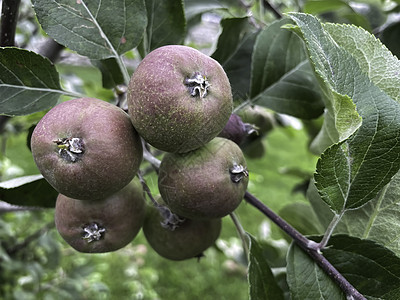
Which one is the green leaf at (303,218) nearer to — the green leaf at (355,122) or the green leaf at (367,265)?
the green leaf at (367,265)

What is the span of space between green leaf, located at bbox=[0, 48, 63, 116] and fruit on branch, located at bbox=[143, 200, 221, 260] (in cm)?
37

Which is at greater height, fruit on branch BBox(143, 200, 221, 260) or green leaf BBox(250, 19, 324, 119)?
green leaf BBox(250, 19, 324, 119)

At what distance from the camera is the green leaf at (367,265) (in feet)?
3.33

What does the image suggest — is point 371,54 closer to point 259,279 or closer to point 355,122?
point 355,122

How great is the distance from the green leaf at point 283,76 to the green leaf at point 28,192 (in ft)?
2.14

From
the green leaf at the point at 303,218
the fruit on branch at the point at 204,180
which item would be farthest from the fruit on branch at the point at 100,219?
the green leaf at the point at 303,218

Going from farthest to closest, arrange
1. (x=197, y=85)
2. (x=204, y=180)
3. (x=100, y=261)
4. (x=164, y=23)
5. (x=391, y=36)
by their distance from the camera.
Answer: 1. (x=100, y=261)
2. (x=391, y=36)
3. (x=164, y=23)
4. (x=204, y=180)
5. (x=197, y=85)

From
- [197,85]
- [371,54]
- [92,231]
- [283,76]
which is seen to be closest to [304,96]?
[283,76]

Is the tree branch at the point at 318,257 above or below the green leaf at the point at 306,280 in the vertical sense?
above

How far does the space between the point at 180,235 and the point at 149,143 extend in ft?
0.99

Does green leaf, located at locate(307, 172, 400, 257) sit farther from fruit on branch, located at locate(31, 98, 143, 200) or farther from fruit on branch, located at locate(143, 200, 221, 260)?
fruit on branch, located at locate(31, 98, 143, 200)

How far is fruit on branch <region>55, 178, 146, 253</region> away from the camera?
1.02 m

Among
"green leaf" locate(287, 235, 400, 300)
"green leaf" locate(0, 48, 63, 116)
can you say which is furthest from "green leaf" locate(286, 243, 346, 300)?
"green leaf" locate(0, 48, 63, 116)

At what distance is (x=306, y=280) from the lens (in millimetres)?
1036
